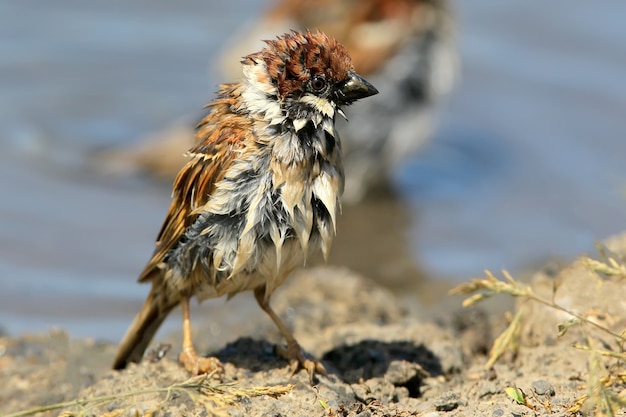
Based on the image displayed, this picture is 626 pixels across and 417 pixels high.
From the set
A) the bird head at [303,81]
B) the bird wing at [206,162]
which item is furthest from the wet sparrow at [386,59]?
the bird head at [303,81]

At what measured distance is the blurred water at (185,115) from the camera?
845cm

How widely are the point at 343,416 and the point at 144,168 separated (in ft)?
22.1

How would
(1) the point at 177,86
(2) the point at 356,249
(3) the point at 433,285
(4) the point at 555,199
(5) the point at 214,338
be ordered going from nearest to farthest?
(5) the point at 214,338 < (3) the point at 433,285 < (2) the point at 356,249 < (4) the point at 555,199 < (1) the point at 177,86

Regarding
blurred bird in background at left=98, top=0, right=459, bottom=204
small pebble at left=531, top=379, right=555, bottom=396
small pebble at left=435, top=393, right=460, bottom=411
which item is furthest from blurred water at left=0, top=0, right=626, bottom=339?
small pebble at left=531, top=379, right=555, bottom=396

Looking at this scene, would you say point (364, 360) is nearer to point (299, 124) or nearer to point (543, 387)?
point (543, 387)

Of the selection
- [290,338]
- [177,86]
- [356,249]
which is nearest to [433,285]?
[356,249]

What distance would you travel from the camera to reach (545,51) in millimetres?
12617

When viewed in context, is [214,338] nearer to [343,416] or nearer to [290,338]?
[290,338]

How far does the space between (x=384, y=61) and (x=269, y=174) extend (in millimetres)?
5117

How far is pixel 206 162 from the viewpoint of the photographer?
4.60 metres

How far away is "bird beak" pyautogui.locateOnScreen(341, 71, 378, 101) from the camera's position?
4562 mm

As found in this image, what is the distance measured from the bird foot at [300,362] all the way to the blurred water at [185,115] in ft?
8.44

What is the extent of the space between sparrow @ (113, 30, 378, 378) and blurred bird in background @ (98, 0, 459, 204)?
4.52 meters

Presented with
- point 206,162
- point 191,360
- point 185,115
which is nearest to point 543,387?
point 191,360
